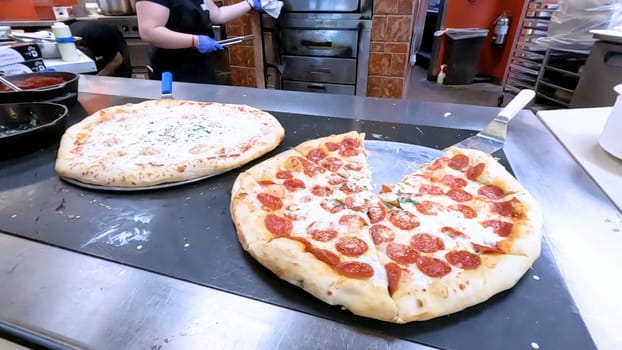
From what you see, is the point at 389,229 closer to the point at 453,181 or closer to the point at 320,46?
the point at 453,181

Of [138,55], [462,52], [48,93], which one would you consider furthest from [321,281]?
[462,52]

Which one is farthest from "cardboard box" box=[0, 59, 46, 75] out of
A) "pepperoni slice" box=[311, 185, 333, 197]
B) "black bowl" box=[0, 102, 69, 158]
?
"pepperoni slice" box=[311, 185, 333, 197]

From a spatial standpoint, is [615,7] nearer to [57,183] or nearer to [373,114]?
[373,114]

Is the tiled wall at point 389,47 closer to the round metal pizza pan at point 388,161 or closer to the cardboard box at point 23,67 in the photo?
the round metal pizza pan at point 388,161

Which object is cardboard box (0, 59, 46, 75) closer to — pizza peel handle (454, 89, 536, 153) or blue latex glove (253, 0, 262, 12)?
blue latex glove (253, 0, 262, 12)

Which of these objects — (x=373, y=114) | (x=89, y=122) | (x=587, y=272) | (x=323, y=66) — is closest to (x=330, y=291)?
(x=587, y=272)

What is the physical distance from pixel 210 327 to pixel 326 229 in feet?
1.30

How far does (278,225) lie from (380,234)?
0.96 feet

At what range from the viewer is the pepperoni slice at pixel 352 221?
95cm

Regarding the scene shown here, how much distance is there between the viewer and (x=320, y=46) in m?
Answer: 3.26

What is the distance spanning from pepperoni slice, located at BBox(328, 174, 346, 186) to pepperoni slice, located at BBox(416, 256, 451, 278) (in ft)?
1.36

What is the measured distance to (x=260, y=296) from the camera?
76 centimetres

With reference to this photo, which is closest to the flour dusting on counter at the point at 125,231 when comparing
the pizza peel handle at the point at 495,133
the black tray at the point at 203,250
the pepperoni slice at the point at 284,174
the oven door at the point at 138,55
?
the black tray at the point at 203,250

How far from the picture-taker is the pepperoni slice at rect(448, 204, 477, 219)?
1.00 metres
